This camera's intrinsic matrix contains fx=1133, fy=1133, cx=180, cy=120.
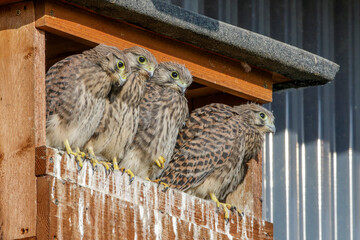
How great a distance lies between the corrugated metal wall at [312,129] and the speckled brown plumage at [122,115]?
147 cm

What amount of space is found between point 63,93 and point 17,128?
51cm

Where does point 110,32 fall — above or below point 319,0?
below

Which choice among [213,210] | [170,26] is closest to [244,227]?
[213,210]

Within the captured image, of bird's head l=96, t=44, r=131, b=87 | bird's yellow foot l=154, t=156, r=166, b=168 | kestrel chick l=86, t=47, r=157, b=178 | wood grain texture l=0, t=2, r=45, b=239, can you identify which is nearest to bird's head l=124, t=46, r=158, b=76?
kestrel chick l=86, t=47, r=157, b=178

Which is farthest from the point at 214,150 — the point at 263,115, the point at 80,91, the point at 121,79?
the point at 80,91

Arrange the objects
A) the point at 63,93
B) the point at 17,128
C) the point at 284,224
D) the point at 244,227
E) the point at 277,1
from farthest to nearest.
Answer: the point at 277,1
the point at 284,224
the point at 244,227
the point at 63,93
the point at 17,128

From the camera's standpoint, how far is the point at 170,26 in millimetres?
6172

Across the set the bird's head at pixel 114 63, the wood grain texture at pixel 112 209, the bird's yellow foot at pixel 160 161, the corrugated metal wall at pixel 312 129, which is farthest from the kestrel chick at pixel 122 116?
the corrugated metal wall at pixel 312 129

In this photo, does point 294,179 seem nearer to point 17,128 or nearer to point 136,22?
point 136,22

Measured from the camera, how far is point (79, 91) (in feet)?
19.9

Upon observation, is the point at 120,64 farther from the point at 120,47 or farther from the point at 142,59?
the point at 142,59

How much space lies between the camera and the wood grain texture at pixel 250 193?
6910 millimetres

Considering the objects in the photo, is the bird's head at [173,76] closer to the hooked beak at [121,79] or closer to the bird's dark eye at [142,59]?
the bird's dark eye at [142,59]

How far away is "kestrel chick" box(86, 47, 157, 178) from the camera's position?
6.32 metres
